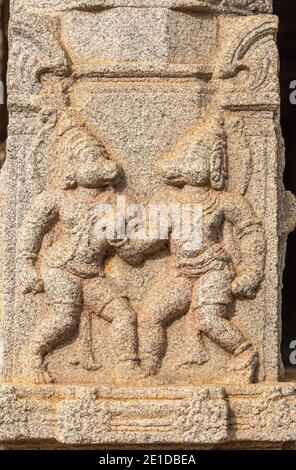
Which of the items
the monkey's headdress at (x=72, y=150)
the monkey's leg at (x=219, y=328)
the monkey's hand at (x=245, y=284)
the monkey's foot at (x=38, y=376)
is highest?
the monkey's headdress at (x=72, y=150)

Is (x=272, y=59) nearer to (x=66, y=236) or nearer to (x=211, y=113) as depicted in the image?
(x=211, y=113)

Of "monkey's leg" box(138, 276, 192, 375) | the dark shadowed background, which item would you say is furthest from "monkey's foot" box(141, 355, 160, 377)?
the dark shadowed background

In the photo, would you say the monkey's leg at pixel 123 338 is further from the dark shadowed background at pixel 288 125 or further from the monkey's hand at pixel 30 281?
the dark shadowed background at pixel 288 125

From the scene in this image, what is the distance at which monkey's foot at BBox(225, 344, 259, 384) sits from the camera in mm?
6117

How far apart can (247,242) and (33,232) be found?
91cm

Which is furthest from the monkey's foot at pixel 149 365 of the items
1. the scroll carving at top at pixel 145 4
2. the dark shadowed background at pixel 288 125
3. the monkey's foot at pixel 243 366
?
the dark shadowed background at pixel 288 125

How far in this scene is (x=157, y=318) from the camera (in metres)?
6.09

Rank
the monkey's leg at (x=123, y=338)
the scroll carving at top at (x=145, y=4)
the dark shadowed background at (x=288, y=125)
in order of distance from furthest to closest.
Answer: the dark shadowed background at (x=288, y=125)
the scroll carving at top at (x=145, y=4)
the monkey's leg at (x=123, y=338)

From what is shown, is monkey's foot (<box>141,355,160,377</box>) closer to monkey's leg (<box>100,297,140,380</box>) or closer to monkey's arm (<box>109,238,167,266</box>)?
monkey's leg (<box>100,297,140,380</box>)

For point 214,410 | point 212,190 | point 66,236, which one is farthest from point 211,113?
point 214,410

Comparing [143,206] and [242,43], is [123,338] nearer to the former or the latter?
[143,206]

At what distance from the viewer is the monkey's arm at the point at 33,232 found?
6.11 metres

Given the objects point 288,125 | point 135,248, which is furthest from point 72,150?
point 288,125

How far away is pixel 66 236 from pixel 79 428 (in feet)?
2.65
